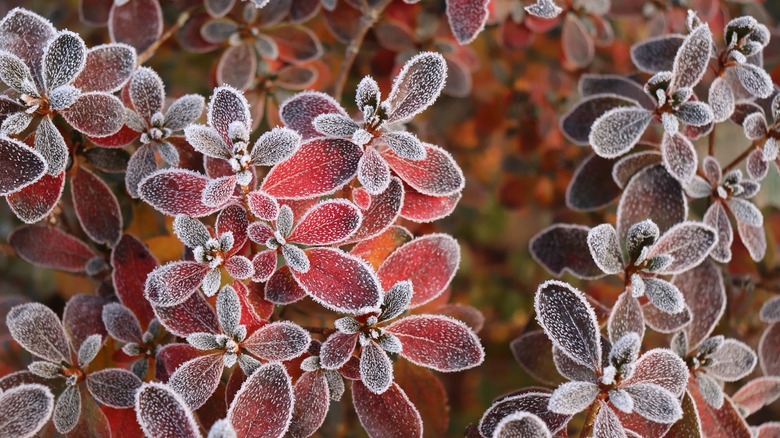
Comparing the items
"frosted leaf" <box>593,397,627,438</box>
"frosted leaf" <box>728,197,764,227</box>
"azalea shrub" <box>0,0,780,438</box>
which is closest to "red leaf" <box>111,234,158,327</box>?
"azalea shrub" <box>0,0,780,438</box>

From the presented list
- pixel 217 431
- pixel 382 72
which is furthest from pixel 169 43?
pixel 217 431

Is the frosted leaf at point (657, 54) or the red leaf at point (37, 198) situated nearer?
the red leaf at point (37, 198)

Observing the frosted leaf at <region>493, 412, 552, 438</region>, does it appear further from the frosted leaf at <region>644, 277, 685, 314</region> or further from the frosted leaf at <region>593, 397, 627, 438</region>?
the frosted leaf at <region>644, 277, 685, 314</region>

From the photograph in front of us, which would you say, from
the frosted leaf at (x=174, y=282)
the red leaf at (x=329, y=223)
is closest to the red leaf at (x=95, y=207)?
the frosted leaf at (x=174, y=282)

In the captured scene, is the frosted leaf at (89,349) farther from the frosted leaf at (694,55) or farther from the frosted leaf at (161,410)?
the frosted leaf at (694,55)

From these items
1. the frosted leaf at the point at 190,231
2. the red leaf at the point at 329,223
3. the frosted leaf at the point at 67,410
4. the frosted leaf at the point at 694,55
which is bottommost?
the frosted leaf at the point at 67,410

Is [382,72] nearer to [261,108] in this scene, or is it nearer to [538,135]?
[261,108]
